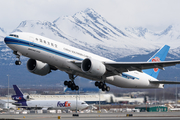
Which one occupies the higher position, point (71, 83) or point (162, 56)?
point (162, 56)

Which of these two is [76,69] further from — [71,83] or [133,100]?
[133,100]

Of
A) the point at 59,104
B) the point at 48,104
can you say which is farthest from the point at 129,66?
the point at 48,104

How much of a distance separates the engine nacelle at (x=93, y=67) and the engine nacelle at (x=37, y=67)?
600 cm

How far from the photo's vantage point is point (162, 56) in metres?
52.5

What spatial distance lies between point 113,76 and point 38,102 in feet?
127

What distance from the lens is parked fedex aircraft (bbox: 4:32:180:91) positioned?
1400 inches

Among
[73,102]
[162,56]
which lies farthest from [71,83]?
[73,102]

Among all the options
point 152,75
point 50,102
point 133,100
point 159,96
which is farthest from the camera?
point 133,100

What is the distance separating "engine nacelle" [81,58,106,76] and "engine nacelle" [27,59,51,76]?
5995mm

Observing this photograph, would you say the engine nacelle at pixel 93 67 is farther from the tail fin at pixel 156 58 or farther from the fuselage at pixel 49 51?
the tail fin at pixel 156 58

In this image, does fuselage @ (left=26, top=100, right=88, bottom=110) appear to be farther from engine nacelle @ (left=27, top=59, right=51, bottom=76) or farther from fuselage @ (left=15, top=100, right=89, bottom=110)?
engine nacelle @ (left=27, top=59, right=51, bottom=76)

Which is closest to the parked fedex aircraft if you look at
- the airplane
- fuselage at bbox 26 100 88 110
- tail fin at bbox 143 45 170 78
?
tail fin at bbox 143 45 170 78

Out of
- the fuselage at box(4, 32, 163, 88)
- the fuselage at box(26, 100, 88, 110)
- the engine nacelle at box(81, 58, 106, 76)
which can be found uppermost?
the fuselage at box(4, 32, 163, 88)

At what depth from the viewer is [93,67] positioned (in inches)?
1516
